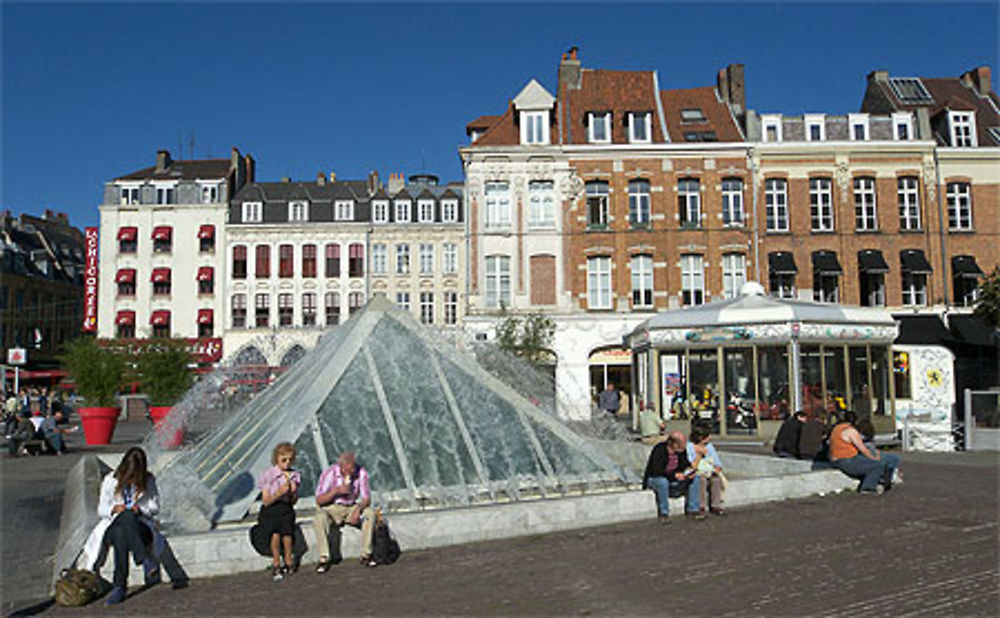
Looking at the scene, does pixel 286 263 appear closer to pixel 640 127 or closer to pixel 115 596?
pixel 640 127

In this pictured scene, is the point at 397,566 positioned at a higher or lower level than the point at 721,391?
lower

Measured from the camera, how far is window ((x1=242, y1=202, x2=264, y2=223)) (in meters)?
51.0

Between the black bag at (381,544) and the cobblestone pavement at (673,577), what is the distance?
14cm

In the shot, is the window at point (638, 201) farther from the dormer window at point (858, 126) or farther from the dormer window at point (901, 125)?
the dormer window at point (901, 125)

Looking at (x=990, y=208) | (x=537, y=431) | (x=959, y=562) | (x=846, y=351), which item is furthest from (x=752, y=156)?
(x=959, y=562)

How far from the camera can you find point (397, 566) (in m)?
7.56

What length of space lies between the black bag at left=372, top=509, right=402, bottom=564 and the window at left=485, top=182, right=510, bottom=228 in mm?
26616

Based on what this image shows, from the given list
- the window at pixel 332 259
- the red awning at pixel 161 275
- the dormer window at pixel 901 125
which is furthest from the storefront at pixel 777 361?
the red awning at pixel 161 275

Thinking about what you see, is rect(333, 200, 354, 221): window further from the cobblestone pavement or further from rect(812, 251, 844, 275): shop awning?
the cobblestone pavement

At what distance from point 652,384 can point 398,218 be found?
31947 mm

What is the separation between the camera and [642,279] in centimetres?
3375

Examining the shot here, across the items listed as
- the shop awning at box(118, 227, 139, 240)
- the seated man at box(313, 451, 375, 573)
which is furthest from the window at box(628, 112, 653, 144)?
the shop awning at box(118, 227, 139, 240)

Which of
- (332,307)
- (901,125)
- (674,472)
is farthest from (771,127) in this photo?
(674,472)

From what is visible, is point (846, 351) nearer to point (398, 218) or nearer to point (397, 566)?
point (397, 566)
